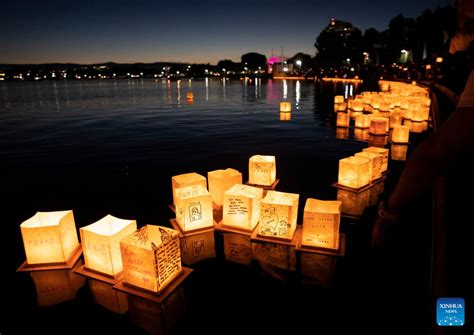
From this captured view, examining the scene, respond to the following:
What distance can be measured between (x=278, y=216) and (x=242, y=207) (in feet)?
1.90

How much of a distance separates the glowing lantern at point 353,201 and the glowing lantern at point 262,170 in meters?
1.40

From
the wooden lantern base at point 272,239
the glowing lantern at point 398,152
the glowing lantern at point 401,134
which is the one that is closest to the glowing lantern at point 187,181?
the wooden lantern base at point 272,239

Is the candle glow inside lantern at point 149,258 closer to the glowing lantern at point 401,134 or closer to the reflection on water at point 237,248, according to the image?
the reflection on water at point 237,248

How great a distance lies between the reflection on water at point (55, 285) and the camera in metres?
3.41

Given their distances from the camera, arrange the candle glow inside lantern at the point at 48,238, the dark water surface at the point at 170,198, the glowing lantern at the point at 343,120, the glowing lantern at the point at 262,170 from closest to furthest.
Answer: the dark water surface at the point at 170,198 < the candle glow inside lantern at the point at 48,238 < the glowing lantern at the point at 262,170 < the glowing lantern at the point at 343,120

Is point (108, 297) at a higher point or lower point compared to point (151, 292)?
lower

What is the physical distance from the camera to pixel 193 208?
451 cm

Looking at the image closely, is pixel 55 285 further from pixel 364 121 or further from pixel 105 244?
pixel 364 121

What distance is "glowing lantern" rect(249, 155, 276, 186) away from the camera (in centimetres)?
620

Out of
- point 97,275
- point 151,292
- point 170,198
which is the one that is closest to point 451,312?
point 151,292

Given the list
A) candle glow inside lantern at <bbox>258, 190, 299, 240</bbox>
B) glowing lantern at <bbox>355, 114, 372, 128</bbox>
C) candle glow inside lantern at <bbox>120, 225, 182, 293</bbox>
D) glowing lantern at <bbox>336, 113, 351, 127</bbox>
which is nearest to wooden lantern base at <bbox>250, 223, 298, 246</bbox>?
candle glow inside lantern at <bbox>258, 190, 299, 240</bbox>

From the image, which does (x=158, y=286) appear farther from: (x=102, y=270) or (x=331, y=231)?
(x=331, y=231)

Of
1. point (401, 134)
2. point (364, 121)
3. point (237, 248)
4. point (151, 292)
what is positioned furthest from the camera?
point (364, 121)

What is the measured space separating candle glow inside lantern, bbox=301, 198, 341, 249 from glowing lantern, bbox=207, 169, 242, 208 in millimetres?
1471
